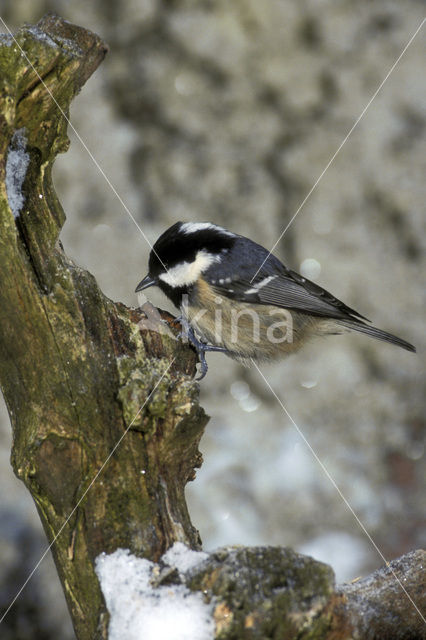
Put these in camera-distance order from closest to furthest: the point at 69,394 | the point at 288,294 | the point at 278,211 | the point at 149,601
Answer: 1. the point at 149,601
2. the point at 69,394
3. the point at 288,294
4. the point at 278,211

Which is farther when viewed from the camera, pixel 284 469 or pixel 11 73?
pixel 284 469

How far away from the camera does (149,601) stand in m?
0.98

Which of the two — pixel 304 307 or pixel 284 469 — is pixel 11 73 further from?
pixel 284 469

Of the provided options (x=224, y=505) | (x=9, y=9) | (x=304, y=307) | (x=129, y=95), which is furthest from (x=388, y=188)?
(x=9, y=9)

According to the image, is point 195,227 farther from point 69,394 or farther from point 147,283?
point 69,394

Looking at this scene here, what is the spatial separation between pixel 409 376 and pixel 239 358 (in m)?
0.67

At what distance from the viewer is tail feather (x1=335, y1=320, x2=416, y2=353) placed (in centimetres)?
185

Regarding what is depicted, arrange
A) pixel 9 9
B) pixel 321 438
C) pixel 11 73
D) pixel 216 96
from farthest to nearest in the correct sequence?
pixel 321 438 < pixel 216 96 < pixel 9 9 < pixel 11 73

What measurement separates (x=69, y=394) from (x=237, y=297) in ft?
2.76

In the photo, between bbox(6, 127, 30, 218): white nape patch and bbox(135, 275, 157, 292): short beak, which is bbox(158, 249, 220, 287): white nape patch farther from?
bbox(6, 127, 30, 218): white nape patch

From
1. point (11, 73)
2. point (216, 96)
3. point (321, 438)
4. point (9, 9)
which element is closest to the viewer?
point (11, 73)

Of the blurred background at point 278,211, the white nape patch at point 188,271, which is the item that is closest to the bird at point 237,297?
the white nape patch at point 188,271

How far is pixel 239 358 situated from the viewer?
199cm

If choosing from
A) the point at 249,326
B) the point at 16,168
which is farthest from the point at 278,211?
the point at 16,168
